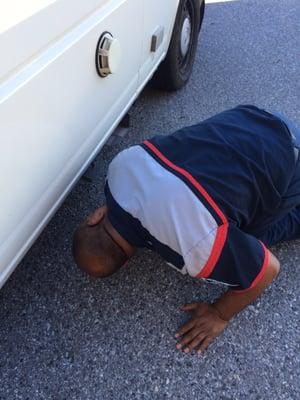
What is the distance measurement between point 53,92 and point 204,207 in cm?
54

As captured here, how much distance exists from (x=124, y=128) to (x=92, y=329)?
1.26 metres

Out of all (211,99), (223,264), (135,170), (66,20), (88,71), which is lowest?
(211,99)

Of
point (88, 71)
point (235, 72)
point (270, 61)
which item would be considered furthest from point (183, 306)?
point (270, 61)

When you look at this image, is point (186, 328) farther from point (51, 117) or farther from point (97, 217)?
point (51, 117)

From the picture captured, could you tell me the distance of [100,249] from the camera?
4.60 feet

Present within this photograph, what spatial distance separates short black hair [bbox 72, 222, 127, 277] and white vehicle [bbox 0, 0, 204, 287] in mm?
158

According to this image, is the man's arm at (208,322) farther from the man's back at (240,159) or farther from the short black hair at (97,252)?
the short black hair at (97,252)

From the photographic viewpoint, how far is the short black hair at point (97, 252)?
1.40 meters

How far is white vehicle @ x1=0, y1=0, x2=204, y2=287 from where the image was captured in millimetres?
1048

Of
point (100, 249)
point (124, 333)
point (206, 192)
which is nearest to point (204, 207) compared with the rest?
point (206, 192)

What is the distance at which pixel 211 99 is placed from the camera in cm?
281

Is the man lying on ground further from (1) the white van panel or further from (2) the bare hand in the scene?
(1) the white van panel

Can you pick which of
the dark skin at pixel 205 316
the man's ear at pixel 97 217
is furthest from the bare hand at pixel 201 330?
the man's ear at pixel 97 217

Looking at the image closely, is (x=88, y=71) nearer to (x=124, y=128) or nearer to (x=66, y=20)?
(x=66, y=20)
